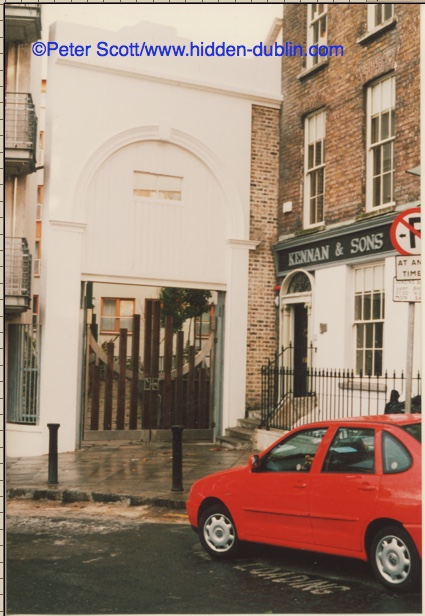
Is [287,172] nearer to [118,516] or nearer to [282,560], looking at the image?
[118,516]

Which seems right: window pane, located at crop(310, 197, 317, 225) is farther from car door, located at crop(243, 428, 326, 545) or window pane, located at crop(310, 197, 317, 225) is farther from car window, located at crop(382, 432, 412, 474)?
car window, located at crop(382, 432, 412, 474)

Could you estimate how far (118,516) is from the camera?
9.27 meters

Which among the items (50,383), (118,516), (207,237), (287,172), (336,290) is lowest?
(118,516)

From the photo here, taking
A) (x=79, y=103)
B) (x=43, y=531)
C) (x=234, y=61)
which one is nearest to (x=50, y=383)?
(x=43, y=531)

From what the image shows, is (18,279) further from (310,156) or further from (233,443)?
(310,156)

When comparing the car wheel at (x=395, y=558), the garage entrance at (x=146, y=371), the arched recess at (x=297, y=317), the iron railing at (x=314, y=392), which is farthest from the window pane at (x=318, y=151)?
the car wheel at (x=395, y=558)

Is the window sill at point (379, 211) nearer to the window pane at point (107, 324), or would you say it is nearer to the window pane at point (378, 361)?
the window pane at point (378, 361)

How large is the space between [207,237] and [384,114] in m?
3.10

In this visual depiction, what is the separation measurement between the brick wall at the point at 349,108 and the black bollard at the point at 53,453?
432cm

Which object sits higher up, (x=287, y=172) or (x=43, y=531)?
(x=287, y=172)

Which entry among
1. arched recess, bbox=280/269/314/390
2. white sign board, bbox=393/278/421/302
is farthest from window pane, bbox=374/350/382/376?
white sign board, bbox=393/278/421/302

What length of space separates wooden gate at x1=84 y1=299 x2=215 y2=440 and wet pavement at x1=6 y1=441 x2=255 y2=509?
1.54 feet

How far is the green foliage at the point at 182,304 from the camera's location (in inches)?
491

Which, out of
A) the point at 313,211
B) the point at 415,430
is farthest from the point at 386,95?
the point at 415,430
